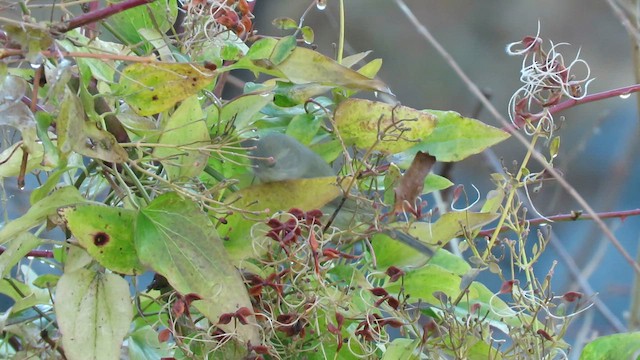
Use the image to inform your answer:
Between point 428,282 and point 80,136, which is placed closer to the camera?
point 80,136

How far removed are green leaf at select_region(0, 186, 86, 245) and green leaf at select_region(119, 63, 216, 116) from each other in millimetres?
52

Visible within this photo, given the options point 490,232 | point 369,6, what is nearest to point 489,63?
point 369,6

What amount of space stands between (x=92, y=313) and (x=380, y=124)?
0.17m

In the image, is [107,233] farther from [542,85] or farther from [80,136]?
[542,85]

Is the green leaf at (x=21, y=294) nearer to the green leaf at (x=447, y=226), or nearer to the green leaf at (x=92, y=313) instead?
the green leaf at (x=92, y=313)

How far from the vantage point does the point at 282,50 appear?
45 centimetres

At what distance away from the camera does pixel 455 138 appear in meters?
0.50

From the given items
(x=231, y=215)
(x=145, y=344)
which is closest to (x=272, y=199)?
(x=231, y=215)

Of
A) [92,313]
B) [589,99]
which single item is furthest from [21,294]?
[589,99]

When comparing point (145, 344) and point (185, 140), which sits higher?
point (185, 140)

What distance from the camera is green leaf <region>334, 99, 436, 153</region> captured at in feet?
1.53

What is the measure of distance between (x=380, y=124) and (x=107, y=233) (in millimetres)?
149

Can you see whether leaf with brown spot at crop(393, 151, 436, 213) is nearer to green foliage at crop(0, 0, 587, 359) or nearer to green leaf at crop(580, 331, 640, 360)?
green foliage at crop(0, 0, 587, 359)

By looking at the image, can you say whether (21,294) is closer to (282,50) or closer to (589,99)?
(282,50)
